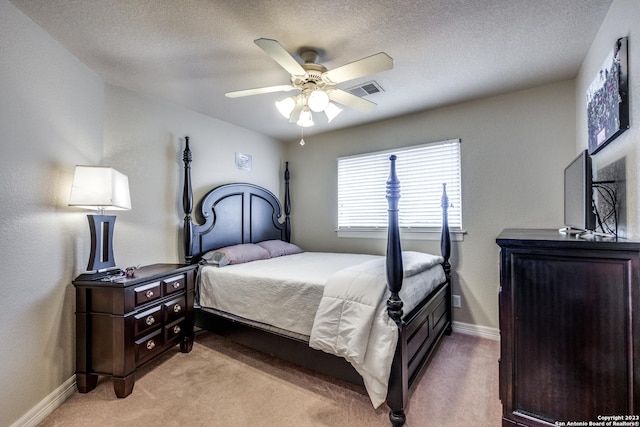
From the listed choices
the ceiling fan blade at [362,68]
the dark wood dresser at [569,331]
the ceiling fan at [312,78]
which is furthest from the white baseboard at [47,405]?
the ceiling fan blade at [362,68]

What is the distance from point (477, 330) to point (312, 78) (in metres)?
2.94

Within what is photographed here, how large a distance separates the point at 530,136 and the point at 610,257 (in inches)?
78.5

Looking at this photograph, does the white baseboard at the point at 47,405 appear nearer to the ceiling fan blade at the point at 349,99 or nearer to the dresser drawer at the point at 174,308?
the dresser drawer at the point at 174,308

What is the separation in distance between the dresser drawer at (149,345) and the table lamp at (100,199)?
0.58 meters

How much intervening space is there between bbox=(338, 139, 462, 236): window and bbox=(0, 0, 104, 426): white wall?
2799mm

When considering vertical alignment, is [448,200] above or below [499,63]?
below

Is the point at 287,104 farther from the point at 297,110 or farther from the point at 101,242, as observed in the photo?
the point at 101,242

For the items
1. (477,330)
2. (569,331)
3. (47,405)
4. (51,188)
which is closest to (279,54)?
(51,188)

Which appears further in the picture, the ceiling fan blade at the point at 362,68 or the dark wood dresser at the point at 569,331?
the ceiling fan blade at the point at 362,68

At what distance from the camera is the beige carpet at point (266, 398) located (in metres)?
1.70

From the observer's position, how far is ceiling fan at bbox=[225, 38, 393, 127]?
1.65 m

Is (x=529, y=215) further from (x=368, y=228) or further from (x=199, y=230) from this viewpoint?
(x=199, y=230)

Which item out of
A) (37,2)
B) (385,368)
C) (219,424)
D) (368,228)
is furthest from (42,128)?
(368,228)

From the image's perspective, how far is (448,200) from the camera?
9.94 feet
